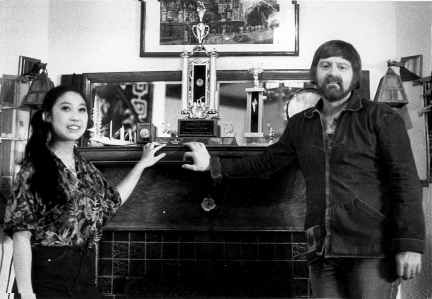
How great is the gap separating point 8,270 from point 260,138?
1.27m

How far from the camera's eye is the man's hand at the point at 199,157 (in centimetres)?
196

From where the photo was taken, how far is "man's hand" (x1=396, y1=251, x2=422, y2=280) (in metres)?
1.39

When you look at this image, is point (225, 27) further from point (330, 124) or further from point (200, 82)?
point (330, 124)

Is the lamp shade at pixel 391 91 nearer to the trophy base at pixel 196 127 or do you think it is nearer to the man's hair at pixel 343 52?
the man's hair at pixel 343 52

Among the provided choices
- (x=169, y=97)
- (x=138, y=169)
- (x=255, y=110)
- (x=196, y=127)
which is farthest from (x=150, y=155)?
(x=255, y=110)

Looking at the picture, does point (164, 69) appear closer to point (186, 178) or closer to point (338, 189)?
point (186, 178)

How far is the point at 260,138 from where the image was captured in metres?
2.22

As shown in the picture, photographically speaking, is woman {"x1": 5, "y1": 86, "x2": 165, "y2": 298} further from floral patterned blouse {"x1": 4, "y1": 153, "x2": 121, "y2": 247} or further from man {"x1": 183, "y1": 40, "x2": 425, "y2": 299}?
man {"x1": 183, "y1": 40, "x2": 425, "y2": 299}

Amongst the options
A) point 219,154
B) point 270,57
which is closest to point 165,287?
point 219,154

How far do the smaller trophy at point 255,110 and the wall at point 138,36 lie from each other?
0.13 meters

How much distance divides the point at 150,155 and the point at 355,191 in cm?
87

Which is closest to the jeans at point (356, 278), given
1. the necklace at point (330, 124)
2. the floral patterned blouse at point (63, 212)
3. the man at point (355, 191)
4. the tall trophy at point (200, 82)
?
the man at point (355, 191)

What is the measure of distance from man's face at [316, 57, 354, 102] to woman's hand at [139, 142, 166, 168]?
2.45 ft

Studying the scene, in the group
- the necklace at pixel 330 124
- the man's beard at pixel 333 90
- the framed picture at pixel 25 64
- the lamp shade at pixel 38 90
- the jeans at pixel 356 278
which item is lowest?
the jeans at pixel 356 278
